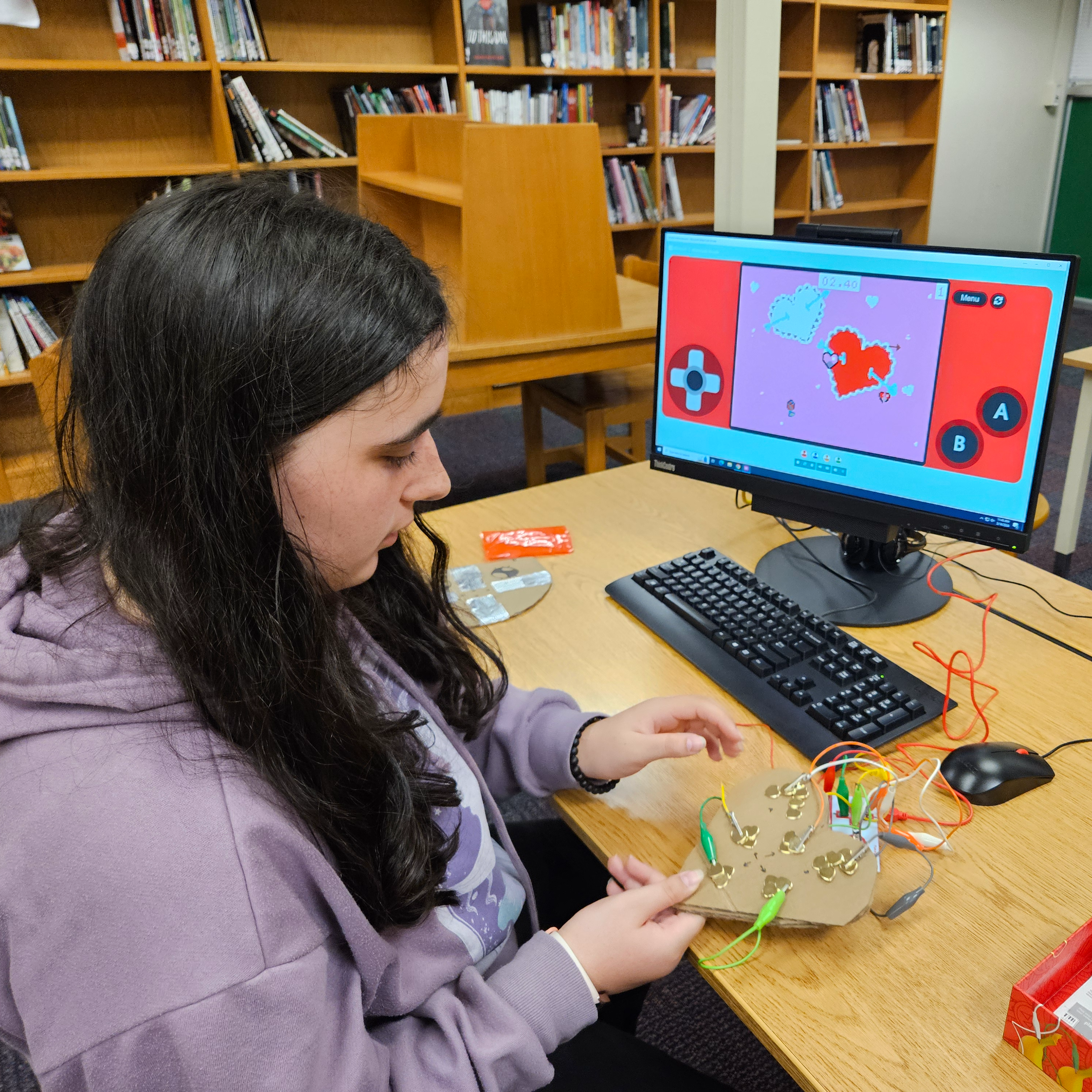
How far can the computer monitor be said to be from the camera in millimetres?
899

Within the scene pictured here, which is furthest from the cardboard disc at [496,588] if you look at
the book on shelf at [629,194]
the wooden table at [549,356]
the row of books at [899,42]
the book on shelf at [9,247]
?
the row of books at [899,42]

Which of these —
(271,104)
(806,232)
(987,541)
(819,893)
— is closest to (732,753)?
(819,893)

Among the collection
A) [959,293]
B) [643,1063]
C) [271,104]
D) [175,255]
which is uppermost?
[271,104]

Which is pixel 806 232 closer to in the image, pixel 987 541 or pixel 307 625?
pixel 987 541

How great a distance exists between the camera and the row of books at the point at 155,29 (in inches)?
116

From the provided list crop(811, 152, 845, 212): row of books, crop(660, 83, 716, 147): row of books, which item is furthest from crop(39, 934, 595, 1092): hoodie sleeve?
crop(811, 152, 845, 212): row of books

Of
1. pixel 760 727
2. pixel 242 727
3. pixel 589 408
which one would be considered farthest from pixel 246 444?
pixel 589 408

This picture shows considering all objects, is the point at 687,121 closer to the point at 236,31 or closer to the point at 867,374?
the point at 236,31

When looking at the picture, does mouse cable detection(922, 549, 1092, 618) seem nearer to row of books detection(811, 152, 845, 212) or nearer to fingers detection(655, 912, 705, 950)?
fingers detection(655, 912, 705, 950)

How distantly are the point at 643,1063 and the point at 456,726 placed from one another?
359mm

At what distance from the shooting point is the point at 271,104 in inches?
135

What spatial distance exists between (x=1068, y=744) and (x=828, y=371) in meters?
0.48

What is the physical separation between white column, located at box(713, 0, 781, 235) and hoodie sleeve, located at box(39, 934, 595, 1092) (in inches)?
50.1

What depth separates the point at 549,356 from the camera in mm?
2299
